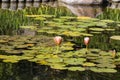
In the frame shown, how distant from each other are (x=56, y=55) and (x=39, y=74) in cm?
61

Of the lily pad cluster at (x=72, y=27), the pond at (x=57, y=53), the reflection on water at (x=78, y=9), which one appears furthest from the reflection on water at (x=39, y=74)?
the reflection on water at (x=78, y=9)

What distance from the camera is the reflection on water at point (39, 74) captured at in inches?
163

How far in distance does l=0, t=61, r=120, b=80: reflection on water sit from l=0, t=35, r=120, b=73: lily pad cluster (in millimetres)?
64

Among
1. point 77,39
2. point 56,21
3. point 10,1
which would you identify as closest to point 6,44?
point 77,39

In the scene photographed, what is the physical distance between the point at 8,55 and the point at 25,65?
1.32 ft

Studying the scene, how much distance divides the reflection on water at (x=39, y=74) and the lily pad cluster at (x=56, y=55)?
64 millimetres

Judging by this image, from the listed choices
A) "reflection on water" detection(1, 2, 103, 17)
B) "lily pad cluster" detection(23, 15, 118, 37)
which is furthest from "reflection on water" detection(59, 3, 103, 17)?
"lily pad cluster" detection(23, 15, 118, 37)

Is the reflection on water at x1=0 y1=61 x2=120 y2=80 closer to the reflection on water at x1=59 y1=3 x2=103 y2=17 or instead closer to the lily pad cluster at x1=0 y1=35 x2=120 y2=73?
the lily pad cluster at x1=0 y1=35 x2=120 y2=73

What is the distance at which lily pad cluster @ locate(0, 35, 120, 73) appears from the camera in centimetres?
445

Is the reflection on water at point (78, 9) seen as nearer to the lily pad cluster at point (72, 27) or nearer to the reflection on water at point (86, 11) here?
the reflection on water at point (86, 11)

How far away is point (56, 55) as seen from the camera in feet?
15.7

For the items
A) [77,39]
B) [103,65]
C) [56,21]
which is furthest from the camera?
[56,21]

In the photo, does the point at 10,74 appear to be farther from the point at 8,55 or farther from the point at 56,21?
the point at 56,21

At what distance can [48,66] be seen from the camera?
447 cm
